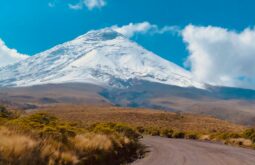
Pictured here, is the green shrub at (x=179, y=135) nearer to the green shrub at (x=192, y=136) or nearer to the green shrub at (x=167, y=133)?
the green shrub at (x=167, y=133)

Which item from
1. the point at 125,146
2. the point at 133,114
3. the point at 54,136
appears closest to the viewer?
the point at 54,136

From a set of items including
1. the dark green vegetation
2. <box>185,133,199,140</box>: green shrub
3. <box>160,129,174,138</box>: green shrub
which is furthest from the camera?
<box>160,129,174,138</box>: green shrub

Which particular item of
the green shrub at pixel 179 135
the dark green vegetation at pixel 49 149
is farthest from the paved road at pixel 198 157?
the green shrub at pixel 179 135

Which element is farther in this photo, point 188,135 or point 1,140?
point 188,135

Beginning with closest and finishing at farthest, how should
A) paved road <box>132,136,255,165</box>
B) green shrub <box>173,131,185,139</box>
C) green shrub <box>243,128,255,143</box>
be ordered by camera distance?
paved road <box>132,136,255,165</box> → green shrub <box>243,128,255,143</box> → green shrub <box>173,131,185,139</box>

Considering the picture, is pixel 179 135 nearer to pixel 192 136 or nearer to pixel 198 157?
pixel 192 136

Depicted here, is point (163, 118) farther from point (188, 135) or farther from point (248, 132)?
point (248, 132)

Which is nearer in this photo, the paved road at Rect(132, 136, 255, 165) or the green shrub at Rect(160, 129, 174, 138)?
the paved road at Rect(132, 136, 255, 165)

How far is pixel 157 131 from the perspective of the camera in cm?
7112

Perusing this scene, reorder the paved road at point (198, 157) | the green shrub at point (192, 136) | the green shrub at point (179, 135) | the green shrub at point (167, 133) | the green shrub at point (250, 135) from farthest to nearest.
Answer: the green shrub at point (167, 133) < the green shrub at point (179, 135) < the green shrub at point (192, 136) < the green shrub at point (250, 135) < the paved road at point (198, 157)

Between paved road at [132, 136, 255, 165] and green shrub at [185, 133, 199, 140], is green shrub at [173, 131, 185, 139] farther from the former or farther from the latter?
paved road at [132, 136, 255, 165]

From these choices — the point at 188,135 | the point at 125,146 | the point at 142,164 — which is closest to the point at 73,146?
the point at 142,164

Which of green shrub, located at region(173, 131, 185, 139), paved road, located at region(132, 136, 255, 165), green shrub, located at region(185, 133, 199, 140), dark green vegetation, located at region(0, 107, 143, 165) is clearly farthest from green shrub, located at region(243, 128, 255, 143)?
dark green vegetation, located at region(0, 107, 143, 165)

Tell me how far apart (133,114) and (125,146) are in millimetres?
103746
